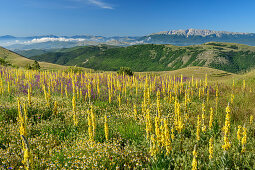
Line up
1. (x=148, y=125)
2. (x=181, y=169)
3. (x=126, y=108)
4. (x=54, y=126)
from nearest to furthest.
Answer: (x=181, y=169) < (x=148, y=125) < (x=54, y=126) < (x=126, y=108)

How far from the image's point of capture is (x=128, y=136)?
A: 678 centimetres

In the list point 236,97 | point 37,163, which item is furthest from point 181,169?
point 236,97

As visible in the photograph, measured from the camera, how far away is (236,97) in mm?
10438

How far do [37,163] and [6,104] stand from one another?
5579 mm

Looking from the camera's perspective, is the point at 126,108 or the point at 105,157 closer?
the point at 105,157

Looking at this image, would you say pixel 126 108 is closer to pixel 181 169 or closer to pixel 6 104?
pixel 181 169

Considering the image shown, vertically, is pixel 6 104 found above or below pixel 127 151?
above

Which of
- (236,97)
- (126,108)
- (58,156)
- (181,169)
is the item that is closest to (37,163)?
(58,156)

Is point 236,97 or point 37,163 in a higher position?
point 236,97

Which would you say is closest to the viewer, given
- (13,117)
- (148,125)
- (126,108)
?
(148,125)

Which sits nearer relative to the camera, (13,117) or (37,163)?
(37,163)

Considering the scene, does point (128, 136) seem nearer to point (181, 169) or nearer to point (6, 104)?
point (181, 169)

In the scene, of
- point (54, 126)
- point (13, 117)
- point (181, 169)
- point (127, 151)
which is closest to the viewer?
point (181, 169)

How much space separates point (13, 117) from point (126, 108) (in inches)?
236
